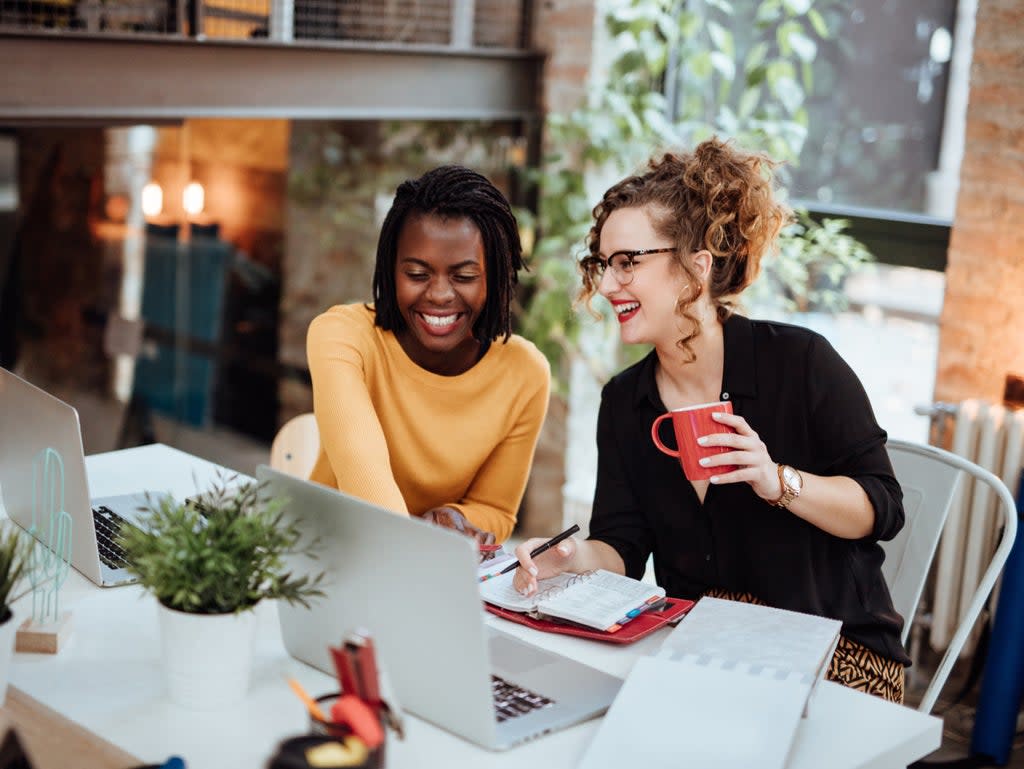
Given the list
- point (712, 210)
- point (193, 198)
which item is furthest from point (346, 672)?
point (193, 198)

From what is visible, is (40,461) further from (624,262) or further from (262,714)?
(624,262)

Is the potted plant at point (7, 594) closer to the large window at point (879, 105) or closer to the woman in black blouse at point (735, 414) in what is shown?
the woman in black blouse at point (735, 414)

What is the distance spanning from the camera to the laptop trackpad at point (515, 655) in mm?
1600

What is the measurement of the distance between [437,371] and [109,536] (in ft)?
2.06

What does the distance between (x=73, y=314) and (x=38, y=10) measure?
0.98 meters

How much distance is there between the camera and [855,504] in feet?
6.19

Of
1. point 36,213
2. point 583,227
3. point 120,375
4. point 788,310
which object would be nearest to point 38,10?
point 36,213

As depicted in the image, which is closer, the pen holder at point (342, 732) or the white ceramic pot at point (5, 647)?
the pen holder at point (342, 732)

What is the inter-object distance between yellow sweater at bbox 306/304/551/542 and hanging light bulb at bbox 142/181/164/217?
1.90 m

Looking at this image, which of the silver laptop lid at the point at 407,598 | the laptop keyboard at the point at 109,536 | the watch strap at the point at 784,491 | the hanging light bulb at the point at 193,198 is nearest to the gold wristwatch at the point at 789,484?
the watch strap at the point at 784,491

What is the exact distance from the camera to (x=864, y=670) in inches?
76.2

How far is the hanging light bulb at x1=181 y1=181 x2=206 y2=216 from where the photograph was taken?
397 centimetres

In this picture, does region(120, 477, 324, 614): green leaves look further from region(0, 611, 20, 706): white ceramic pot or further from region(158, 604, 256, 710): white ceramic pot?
region(0, 611, 20, 706): white ceramic pot

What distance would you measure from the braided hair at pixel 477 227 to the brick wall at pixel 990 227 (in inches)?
65.8
